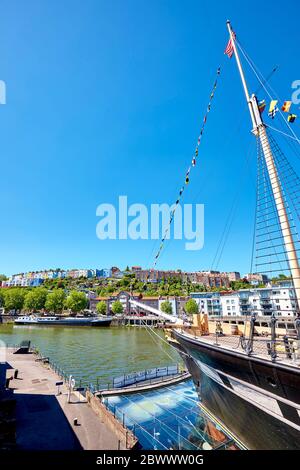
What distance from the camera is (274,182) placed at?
31.7 ft

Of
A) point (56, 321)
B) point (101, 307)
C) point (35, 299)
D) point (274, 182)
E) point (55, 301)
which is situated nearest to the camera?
point (274, 182)

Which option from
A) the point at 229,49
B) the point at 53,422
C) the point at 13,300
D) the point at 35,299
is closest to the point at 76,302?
the point at 35,299

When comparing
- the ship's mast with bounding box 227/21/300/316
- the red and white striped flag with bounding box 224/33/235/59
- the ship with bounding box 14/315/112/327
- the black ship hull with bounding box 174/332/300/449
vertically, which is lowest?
the ship with bounding box 14/315/112/327

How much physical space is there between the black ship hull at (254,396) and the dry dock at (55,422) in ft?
13.4

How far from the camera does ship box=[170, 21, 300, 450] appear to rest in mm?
6152

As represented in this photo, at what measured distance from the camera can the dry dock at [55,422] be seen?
8.54 meters

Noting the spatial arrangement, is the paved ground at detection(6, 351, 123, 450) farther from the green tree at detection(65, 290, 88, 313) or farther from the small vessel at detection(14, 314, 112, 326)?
the green tree at detection(65, 290, 88, 313)

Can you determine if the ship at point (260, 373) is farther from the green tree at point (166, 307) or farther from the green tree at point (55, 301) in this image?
the green tree at point (55, 301)

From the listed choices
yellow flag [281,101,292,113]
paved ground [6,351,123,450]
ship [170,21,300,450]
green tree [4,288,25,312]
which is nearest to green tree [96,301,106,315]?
green tree [4,288,25,312]

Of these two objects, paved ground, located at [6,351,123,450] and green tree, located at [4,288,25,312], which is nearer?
paved ground, located at [6,351,123,450]

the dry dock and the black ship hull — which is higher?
the black ship hull

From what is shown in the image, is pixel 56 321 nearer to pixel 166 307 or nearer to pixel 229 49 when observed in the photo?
pixel 166 307

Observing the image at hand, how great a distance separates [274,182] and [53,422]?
13462mm
